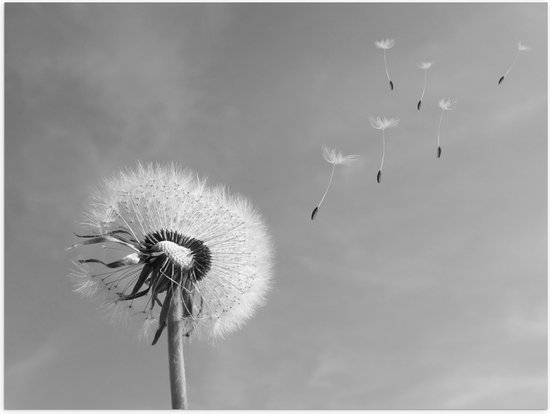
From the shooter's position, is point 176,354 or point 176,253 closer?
point 176,354

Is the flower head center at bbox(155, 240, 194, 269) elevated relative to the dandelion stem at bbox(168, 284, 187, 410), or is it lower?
elevated

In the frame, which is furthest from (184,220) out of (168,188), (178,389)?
(178,389)

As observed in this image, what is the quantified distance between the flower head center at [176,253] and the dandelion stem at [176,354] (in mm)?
518

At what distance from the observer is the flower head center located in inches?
531

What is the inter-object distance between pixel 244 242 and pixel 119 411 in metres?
4.39

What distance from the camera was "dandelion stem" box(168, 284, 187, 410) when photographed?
11703 millimetres

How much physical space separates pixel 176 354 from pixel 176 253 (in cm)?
226

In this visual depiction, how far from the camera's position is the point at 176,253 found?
44.6 ft

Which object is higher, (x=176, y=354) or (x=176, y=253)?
(x=176, y=253)

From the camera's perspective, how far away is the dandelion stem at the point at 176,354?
11703 mm

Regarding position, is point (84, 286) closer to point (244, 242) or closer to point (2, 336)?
point (2, 336)

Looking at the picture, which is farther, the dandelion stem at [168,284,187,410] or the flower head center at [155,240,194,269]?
the flower head center at [155,240,194,269]

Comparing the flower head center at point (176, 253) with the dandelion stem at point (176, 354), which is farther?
the flower head center at point (176, 253)

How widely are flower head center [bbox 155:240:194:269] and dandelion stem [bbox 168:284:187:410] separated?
518mm
